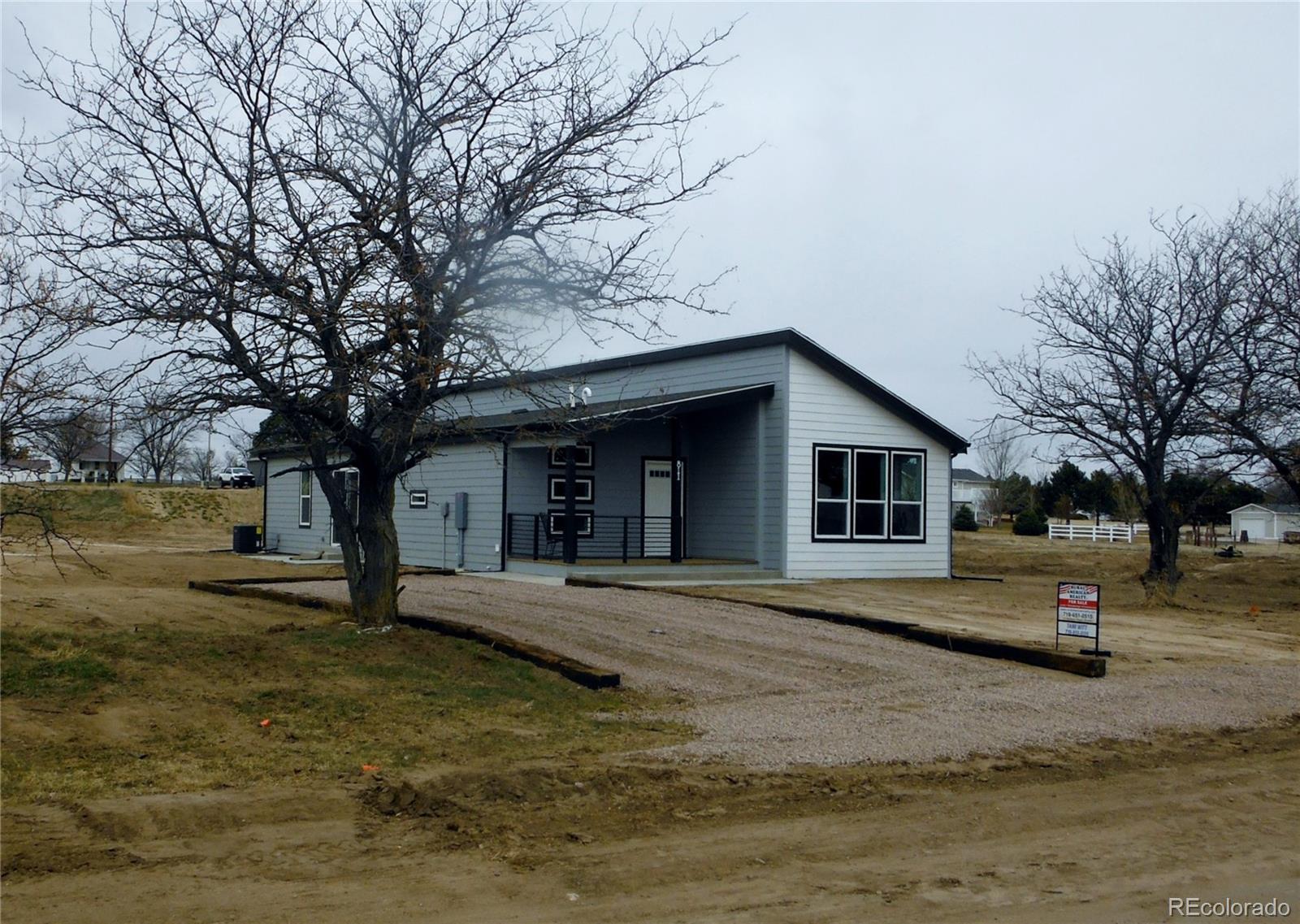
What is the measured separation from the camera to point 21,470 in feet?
33.4

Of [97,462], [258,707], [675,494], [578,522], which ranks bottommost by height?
[258,707]

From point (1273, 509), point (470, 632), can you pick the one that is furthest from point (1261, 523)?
point (470, 632)

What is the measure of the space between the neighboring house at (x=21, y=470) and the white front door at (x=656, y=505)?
14917mm

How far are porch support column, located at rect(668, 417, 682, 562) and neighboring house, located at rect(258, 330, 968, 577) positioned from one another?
0.18 ft

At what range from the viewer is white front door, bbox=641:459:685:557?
81.4 ft

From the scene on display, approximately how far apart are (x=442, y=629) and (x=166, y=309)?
4.79 m

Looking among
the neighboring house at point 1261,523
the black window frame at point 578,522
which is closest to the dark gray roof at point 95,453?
the black window frame at point 578,522

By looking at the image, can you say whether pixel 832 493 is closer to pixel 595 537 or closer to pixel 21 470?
pixel 595 537

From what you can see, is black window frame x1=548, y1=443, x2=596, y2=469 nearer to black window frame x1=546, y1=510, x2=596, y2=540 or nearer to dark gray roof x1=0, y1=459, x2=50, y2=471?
black window frame x1=546, y1=510, x2=596, y2=540

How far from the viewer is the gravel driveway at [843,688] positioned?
8.98 metres

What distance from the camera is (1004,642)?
1324 centimetres

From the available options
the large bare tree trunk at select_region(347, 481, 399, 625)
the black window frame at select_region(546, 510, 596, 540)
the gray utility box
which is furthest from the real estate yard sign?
the gray utility box

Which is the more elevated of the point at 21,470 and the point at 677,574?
the point at 21,470

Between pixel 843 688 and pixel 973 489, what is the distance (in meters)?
84.1
